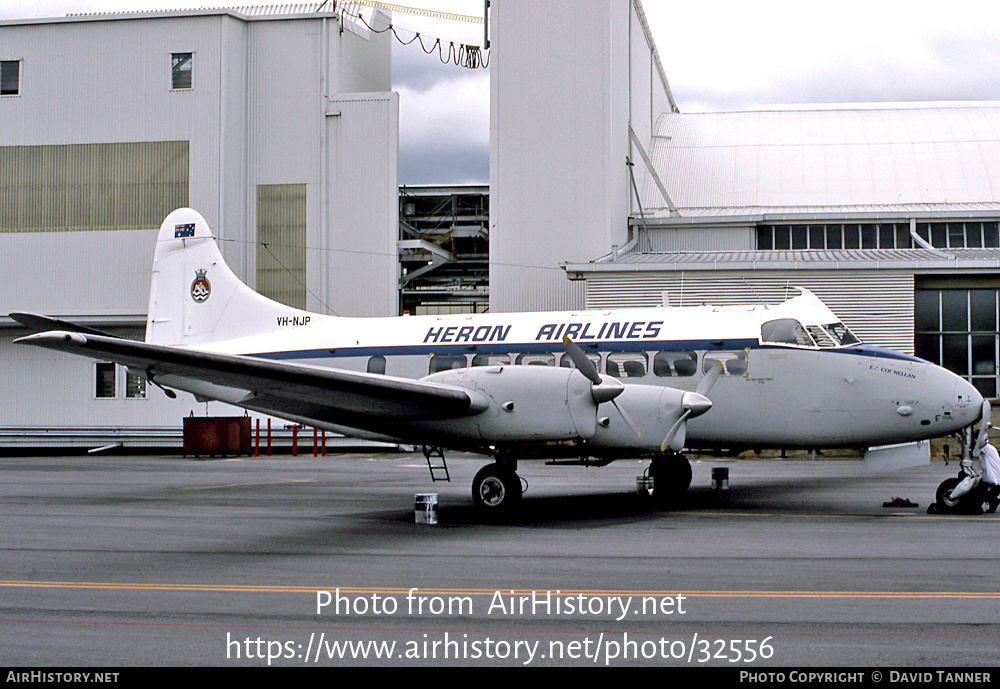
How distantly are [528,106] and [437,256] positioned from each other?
7972mm

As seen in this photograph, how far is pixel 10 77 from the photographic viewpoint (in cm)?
4141

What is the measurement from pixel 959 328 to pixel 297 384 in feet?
90.8

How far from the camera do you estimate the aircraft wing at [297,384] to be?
12.3 metres

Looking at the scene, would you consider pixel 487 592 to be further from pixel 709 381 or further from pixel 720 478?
pixel 720 478

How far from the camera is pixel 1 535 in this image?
538 inches

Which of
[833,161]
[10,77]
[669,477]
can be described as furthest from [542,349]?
[10,77]

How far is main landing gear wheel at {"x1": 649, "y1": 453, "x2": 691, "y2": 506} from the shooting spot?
1794 cm

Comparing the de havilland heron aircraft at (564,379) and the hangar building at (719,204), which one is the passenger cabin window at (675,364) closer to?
the de havilland heron aircraft at (564,379)

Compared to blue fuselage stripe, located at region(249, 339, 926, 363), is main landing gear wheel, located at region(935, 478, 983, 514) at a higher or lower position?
lower

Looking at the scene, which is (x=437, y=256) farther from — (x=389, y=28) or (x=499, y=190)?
(x=389, y=28)

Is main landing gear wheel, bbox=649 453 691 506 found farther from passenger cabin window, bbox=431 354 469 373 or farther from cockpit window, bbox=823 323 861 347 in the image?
passenger cabin window, bbox=431 354 469 373

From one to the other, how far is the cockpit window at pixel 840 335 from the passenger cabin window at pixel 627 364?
3100 millimetres

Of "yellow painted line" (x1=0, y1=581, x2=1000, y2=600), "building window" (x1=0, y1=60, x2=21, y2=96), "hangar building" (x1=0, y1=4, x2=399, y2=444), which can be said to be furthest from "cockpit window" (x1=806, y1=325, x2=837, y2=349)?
"building window" (x1=0, y1=60, x2=21, y2=96)

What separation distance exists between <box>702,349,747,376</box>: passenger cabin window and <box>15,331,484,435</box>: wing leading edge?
15.4 ft
